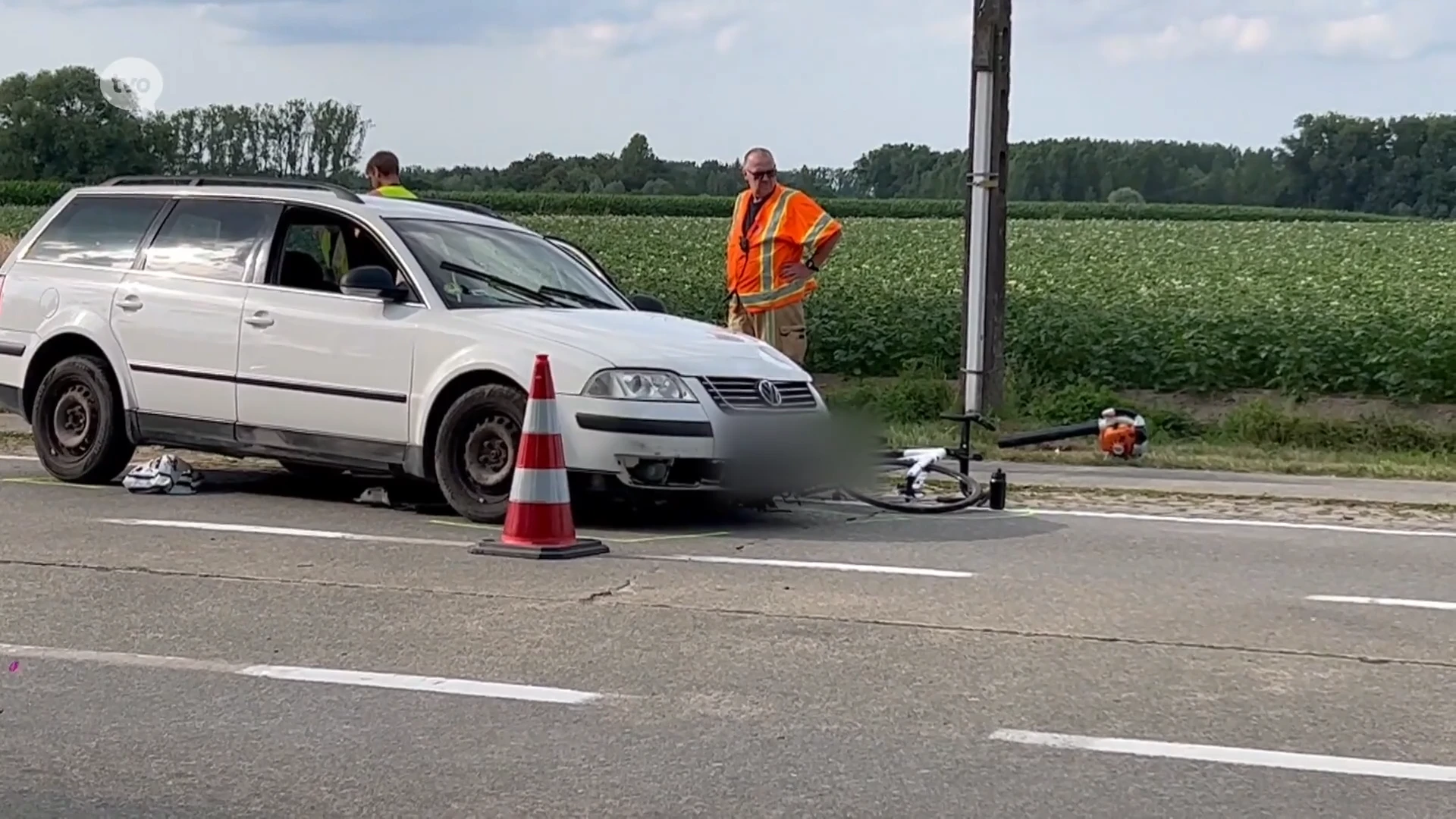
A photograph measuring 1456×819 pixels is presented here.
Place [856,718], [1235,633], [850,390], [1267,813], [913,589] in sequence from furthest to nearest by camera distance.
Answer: [850,390], [913,589], [1235,633], [856,718], [1267,813]

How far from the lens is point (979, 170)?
46.6 feet

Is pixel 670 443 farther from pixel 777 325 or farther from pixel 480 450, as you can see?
pixel 777 325

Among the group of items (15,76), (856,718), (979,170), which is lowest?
(856,718)

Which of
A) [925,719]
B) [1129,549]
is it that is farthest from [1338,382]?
[925,719]

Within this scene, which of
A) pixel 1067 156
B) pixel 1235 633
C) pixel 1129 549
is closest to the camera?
pixel 1235 633

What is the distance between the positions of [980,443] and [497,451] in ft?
17.9

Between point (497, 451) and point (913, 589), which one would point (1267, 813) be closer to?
point (913, 589)

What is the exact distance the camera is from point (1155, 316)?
18.4 meters

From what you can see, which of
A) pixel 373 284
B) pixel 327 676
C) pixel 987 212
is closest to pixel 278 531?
pixel 373 284

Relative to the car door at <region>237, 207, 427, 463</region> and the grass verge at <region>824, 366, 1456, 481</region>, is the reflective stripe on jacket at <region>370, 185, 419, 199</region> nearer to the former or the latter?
the car door at <region>237, 207, 427, 463</region>

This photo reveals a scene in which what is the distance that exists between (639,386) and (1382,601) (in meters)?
3.48

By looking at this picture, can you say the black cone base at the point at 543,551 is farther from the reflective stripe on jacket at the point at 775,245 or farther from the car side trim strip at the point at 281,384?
the reflective stripe on jacket at the point at 775,245

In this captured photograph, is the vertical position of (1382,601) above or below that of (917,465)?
below

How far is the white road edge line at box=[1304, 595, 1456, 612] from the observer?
7.62m
